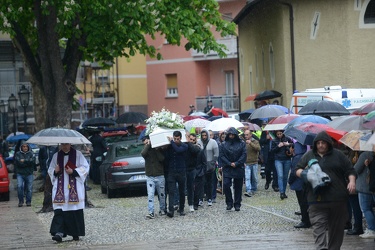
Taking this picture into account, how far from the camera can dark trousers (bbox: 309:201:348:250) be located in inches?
513

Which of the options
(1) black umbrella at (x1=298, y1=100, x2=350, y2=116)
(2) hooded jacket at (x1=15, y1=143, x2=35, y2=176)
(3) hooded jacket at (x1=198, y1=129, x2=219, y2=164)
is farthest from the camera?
(2) hooded jacket at (x1=15, y1=143, x2=35, y2=176)

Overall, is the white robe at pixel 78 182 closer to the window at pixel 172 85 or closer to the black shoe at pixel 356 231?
the black shoe at pixel 356 231

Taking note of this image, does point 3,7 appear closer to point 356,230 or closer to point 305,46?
point 305,46

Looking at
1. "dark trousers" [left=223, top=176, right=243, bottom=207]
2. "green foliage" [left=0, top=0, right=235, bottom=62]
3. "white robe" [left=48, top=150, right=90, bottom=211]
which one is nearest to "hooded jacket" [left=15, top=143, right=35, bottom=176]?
"green foliage" [left=0, top=0, right=235, bottom=62]

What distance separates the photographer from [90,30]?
3002 centimetres

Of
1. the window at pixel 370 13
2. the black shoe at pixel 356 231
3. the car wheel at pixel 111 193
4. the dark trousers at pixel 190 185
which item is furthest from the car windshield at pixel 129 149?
the window at pixel 370 13

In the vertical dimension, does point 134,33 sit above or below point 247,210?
above

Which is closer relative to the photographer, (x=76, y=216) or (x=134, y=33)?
(x=76, y=216)

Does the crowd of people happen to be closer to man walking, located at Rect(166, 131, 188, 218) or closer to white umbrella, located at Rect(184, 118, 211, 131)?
man walking, located at Rect(166, 131, 188, 218)

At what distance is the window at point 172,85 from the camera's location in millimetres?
62406

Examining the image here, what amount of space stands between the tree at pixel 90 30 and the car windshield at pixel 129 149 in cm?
434

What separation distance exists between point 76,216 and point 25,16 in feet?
59.9

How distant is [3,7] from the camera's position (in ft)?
97.0

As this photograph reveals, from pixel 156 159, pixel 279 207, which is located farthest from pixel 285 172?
pixel 156 159
